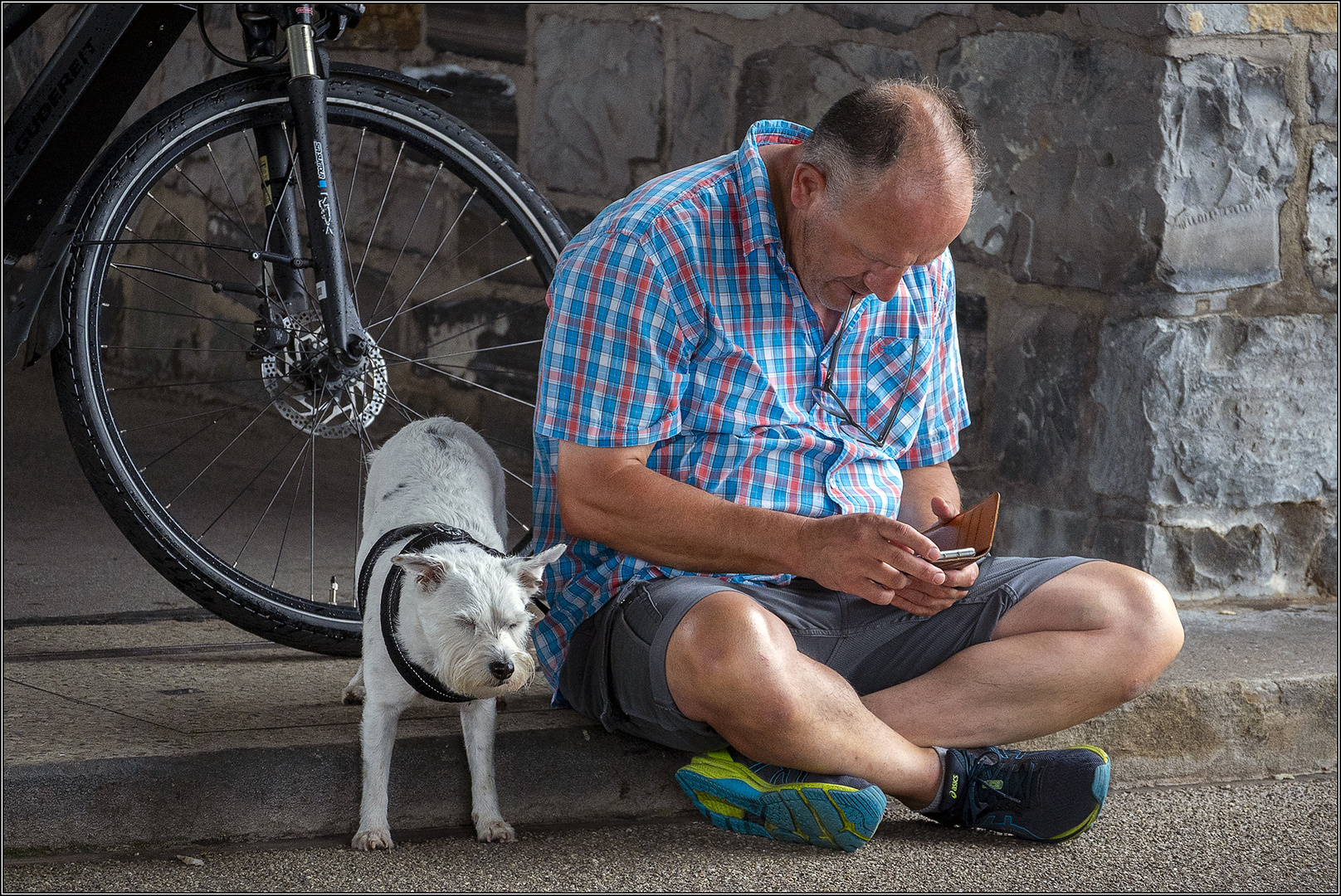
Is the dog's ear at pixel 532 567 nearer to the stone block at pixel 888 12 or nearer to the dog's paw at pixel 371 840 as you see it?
the dog's paw at pixel 371 840

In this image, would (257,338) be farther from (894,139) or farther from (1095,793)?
(1095,793)

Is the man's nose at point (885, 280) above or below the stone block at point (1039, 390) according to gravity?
above

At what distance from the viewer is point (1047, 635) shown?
1969 mm

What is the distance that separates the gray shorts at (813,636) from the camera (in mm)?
1932

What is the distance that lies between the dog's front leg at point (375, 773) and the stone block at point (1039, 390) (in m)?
1.80

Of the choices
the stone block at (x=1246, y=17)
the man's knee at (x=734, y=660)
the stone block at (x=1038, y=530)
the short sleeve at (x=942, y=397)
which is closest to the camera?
the man's knee at (x=734, y=660)

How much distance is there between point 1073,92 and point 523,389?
172 centimetres

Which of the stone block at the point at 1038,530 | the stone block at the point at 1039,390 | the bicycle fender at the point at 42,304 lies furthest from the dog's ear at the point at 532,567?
the stone block at the point at 1039,390

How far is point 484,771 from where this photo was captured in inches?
76.3

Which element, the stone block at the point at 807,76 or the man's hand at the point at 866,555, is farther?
the stone block at the point at 807,76

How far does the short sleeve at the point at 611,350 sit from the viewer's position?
6.25 feet

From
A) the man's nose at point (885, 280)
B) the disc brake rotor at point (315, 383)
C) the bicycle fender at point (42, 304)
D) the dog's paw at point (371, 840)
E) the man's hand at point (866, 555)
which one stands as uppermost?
the man's nose at point (885, 280)

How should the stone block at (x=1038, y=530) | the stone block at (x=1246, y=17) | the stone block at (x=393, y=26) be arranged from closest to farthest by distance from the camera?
1. the stone block at (x=1246, y=17)
2. the stone block at (x=1038, y=530)
3. the stone block at (x=393, y=26)

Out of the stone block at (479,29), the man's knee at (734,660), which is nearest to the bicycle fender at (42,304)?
the man's knee at (734,660)
